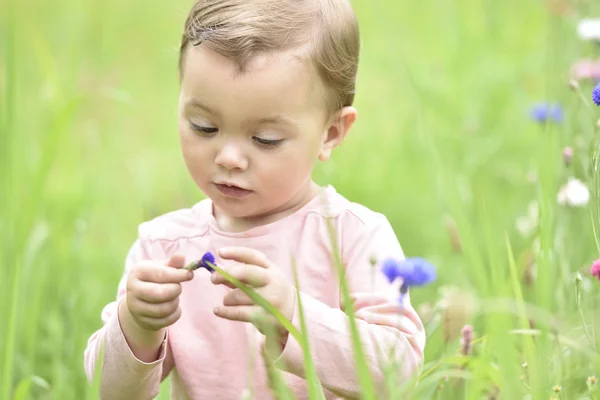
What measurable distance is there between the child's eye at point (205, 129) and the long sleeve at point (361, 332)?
0.30 metres

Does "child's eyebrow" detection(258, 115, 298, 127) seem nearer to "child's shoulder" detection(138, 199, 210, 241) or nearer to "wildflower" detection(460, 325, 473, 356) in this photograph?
"child's shoulder" detection(138, 199, 210, 241)

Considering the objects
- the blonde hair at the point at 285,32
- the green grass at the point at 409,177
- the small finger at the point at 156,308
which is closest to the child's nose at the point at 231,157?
the blonde hair at the point at 285,32

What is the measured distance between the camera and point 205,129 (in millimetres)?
1711

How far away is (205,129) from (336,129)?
0.88 feet

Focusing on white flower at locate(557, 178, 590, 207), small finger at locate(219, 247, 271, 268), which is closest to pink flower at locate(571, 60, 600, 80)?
white flower at locate(557, 178, 590, 207)

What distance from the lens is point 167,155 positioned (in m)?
4.21

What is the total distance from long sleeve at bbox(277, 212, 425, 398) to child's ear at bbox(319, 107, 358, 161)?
0.55ft

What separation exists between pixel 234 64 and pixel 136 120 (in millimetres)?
3130

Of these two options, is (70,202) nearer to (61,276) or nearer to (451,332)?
(61,276)

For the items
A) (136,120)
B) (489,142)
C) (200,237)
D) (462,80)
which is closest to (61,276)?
(200,237)

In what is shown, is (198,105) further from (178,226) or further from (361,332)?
(361,332)

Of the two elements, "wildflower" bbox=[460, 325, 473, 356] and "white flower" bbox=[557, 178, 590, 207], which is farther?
"white flower" bbox=[557, 178, 590, 207]

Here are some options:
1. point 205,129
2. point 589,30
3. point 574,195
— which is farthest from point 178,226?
point 589,30

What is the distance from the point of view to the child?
5.45 ft
